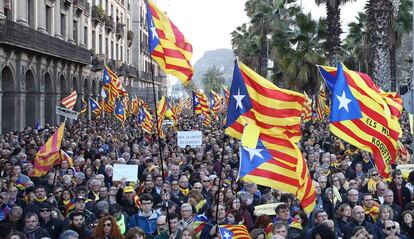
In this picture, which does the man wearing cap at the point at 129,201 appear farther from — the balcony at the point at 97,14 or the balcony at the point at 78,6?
the balcony at the point at 97,14

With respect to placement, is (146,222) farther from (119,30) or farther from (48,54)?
(119,30)

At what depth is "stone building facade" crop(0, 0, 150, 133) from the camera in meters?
28.3

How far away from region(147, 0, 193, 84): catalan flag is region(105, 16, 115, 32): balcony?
131ft

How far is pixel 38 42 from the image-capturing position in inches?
1202

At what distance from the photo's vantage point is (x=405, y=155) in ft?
45.5

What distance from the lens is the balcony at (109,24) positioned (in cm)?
4881

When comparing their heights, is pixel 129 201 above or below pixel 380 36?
below

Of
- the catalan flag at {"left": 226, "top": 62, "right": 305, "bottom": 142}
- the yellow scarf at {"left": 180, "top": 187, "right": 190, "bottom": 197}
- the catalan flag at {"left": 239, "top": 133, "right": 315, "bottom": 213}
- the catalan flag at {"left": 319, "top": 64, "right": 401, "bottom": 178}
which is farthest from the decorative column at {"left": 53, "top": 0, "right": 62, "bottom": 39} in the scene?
the catalan flag at {"left": 239, "top": 133, "right": 315, "bottom": 213}

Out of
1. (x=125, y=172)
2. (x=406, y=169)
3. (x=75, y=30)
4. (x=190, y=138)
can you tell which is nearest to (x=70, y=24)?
(x=75, y=30)

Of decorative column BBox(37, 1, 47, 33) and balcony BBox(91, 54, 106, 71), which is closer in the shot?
decorative column BBox(37, 1, 47, 33)

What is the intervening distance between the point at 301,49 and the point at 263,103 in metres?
22.8

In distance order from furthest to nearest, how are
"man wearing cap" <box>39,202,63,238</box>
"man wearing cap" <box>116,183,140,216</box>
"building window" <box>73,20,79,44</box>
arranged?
1. "building window" <box>73,20,79,44</box>
2. "man wearing cap" <box>116,183,140,216</box>
3. "man wearing cap" <box>39,202,63,238</box>

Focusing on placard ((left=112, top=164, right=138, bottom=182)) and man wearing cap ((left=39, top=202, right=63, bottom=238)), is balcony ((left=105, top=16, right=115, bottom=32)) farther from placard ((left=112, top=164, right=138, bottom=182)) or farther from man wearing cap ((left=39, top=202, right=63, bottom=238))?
man wearing cap ((left=39, top=202, right=63, bottom=238))

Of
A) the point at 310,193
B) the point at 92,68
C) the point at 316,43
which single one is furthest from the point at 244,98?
the point at 92,68
